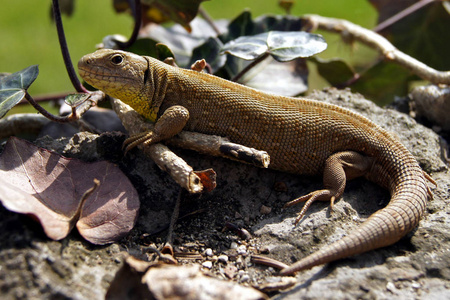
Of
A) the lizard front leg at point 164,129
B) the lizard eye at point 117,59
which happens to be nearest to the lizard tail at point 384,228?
the lizard front leg at point 164,129

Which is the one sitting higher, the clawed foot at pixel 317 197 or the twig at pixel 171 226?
the clawed foot at pixel 317 197

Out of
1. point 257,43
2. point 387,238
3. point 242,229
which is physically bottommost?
point 242,229

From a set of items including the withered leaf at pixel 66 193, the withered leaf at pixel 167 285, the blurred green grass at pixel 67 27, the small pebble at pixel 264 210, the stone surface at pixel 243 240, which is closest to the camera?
the withered leaf at pixel 167 285

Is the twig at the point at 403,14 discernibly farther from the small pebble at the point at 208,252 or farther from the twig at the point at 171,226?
the small pebble at the point at 208,252

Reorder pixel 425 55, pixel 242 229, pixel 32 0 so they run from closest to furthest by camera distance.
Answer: pixel 242 229 → pixel 425 55 → pixel 32 0

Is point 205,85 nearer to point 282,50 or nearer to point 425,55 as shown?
point 282,50

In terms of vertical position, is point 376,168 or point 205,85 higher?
point 205,85

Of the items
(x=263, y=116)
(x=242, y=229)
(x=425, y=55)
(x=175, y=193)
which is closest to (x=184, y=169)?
(x=175, y=193)
